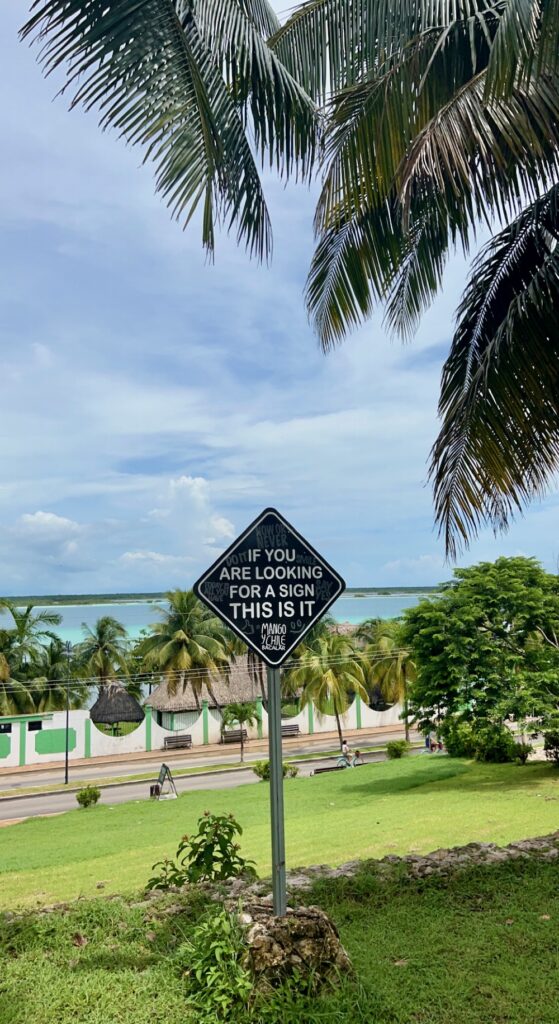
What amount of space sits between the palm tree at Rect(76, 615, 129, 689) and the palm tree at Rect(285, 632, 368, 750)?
1128 centimetres

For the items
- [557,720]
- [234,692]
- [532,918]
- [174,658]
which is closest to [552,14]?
[532,918]

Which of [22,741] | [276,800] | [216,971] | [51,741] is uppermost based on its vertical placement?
[276,800]

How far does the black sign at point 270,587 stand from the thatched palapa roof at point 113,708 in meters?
40.2

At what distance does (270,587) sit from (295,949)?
1924 mm

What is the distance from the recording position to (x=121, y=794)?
2898 centimetres

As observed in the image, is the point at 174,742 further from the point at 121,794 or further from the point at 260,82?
the point at 260,82

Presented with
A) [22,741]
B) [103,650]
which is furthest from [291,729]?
[22,741]

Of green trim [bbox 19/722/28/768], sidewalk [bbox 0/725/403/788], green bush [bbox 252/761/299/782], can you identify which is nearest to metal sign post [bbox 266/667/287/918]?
green bush [bbox 252/761/299/782]

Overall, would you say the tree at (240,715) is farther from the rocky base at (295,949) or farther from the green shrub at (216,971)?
the rocky base at (295,949)

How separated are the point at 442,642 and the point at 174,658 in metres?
25.6

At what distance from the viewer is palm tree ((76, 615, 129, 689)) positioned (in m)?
45.1

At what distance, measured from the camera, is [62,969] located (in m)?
4.70

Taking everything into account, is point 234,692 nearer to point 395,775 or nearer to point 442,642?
point 395,775

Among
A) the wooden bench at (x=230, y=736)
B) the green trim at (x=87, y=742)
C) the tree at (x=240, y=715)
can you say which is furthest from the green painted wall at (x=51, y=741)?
the wooden bench at (x=230, y=736)
